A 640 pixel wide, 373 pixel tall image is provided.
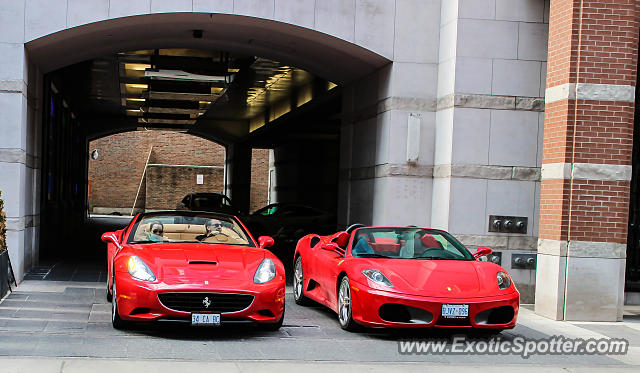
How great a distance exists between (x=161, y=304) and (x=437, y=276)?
9.89 ft

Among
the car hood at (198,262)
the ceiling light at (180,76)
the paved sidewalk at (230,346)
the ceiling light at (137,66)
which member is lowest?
the paved sidewalk at (230,346)

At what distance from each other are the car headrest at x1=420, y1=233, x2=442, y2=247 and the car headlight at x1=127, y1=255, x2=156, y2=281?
3488 mm

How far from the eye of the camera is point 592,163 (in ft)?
34.7

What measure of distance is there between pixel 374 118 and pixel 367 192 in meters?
1.40

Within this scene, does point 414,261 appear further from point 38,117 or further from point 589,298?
point 38,117

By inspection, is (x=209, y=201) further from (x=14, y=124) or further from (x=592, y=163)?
(x=592, y=163)

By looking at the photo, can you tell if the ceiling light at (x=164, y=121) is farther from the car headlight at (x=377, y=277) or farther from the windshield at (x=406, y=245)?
the car headlight at (x=377, y=277)

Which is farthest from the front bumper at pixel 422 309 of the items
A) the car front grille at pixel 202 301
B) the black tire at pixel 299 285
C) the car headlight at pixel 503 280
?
the black tire at pixel 299 285

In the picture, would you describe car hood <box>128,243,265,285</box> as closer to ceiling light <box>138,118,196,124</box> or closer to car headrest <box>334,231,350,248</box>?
car headrest <box>334,231,350,248</box>

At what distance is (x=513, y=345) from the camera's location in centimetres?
828

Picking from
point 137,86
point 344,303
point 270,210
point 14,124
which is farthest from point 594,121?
point 137,86

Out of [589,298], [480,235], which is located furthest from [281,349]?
[480,235]

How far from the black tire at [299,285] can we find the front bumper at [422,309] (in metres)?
2.53

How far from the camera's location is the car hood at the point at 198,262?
25.7 feet
